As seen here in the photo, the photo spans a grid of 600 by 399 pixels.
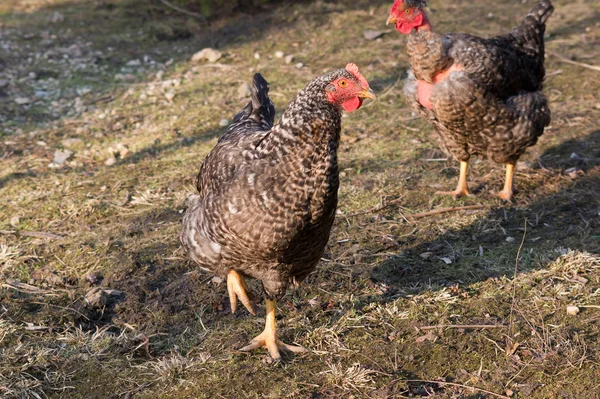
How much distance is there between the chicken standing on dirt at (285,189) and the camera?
309cm

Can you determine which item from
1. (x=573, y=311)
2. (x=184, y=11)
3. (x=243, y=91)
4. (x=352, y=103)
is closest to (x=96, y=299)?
(x=352, y=103)

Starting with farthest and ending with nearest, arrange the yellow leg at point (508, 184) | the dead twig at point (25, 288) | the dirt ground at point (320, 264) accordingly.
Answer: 1. the yellow leg at point (508, 184)
2. the dead twig at point (25, 288)
3. the dirt ground at point (320, 264)

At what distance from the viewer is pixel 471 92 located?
487cm

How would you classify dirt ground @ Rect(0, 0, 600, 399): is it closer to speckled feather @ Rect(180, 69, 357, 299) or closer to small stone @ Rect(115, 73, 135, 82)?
small stone @ Rect(115, 73, 135, 82)

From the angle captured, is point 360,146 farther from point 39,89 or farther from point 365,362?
point 39,89

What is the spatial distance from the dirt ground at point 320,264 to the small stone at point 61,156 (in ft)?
0.10

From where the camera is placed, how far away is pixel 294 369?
352cm

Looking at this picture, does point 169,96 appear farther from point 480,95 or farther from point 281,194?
point 281,194

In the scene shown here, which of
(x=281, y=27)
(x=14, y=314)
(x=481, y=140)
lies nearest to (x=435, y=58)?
(x=481, y=140)

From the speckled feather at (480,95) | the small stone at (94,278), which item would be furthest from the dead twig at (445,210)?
the small stone at (94,278)

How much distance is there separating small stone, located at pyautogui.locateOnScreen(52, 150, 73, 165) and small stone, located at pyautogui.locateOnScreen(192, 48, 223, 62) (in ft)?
9.20

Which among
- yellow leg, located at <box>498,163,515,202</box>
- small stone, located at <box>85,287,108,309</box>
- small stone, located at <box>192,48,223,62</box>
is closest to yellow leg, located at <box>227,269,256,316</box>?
small stone, located at <box>85,287,108,309</box>

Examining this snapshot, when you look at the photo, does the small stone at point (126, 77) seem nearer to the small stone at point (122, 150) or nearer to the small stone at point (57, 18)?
the small stone at point (122, 150)

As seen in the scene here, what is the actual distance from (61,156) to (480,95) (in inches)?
154
